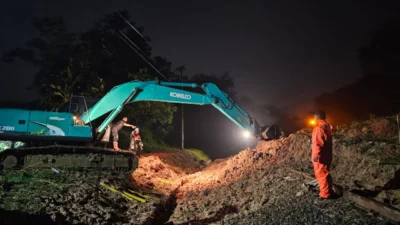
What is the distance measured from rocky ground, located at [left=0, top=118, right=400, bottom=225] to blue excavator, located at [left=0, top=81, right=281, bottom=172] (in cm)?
56

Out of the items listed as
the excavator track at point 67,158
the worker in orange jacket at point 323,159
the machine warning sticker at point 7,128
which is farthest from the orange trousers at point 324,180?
the machine warning sticker at point 7,128

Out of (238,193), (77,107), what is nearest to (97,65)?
(77,107)

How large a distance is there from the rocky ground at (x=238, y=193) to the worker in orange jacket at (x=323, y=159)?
0.79 ft

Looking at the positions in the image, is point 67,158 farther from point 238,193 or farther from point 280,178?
point 280,178

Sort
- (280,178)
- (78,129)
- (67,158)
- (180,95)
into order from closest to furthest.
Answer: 1. (280,178)
2. (67,158)
3. (78,129)
4. (180,95)

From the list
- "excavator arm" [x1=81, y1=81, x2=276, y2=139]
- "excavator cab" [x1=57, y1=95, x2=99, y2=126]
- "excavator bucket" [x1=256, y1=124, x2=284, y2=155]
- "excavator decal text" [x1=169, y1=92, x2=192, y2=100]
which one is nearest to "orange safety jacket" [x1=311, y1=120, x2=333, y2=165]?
"excavator arm" [x1=81, y1=81, x2=276, y2=139]

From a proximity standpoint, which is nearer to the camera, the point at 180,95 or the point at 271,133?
the point at 180,95

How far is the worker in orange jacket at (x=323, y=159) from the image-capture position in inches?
200

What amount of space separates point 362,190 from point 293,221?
1819 millimetres

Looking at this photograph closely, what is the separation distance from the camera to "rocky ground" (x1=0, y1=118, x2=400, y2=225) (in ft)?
15.9

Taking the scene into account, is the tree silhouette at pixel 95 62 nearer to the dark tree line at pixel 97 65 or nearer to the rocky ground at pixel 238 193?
the dark tree line at pixel 97 65

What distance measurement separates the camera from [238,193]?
7.64 m

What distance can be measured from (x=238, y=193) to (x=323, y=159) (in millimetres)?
2996

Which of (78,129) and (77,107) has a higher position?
(77,107)
